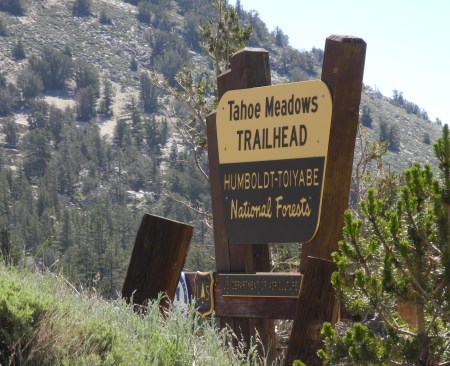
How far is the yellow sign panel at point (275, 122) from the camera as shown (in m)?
4.31

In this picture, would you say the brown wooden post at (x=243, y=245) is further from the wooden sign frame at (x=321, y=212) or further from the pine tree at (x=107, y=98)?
the pine tree at (x=107, y=98)

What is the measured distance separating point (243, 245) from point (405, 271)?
1.84 m

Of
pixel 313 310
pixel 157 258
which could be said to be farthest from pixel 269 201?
pixel 313 310

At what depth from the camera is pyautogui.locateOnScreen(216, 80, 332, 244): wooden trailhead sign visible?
432 cm

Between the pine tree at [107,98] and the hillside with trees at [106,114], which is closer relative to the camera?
the hillside with trees at [106,114]

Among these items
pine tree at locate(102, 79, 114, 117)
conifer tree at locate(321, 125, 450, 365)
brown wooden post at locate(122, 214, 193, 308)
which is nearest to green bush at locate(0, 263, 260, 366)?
conifer tree at locate(321, 125, 450, 365)

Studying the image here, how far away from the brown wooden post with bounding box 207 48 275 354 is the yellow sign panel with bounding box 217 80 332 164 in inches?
4.7

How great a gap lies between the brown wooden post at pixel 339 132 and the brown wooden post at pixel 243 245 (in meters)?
0.56

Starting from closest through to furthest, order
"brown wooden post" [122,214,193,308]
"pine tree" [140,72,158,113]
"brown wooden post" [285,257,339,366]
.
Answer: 1. "brown wooden post" [285,257,339,366]
2. "brown wooden post" [122,214,193,308]
3. "pine tree" [140,72,158,113]

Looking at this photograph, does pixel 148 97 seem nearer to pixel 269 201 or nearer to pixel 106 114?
pixel 106 114

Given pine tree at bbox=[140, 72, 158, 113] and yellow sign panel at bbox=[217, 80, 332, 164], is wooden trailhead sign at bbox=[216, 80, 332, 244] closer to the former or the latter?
yellow sign panel at bbox=[217, 80, 332, 164]

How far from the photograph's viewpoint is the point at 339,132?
167 inches

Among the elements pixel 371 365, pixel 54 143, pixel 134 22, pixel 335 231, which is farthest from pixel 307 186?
pixel 134 22

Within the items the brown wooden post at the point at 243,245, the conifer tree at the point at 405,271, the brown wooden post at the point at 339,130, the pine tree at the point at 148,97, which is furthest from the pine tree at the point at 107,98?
the conifer tree at the point at 405,271
